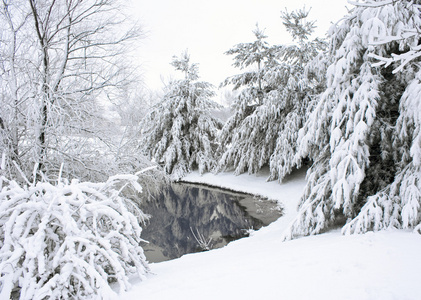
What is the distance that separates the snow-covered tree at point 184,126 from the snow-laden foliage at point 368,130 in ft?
37.2

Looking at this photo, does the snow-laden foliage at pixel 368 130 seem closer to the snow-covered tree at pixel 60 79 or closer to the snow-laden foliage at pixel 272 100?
the snow-covered tree at pixel 60 79

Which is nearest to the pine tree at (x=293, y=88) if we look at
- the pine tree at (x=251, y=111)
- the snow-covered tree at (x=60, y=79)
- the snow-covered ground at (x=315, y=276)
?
the pine tree at (x=251, y=111)

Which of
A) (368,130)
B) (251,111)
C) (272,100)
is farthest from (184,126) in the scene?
(368,130)

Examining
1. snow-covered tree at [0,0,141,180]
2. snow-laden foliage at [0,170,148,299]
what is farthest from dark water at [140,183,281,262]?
snow-laden foliage at [0,170,148,299]

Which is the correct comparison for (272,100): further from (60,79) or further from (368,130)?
(60,79)

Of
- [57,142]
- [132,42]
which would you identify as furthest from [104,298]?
[132,42]

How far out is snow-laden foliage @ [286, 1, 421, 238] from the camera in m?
4.38

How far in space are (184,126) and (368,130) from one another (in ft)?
45.7

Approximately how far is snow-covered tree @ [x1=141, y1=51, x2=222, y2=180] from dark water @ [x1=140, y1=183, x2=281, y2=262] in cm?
325

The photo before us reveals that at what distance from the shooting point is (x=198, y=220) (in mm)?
10008

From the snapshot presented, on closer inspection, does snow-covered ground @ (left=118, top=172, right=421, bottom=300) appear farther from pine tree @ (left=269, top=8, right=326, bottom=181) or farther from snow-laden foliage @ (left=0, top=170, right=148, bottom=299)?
pine tree @ (left=269, top=8, right=326, bottom=181)

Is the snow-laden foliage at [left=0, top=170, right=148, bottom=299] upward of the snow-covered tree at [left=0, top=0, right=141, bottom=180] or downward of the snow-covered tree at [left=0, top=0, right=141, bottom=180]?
downward

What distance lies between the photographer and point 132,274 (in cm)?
333

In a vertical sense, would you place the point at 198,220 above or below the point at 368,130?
below
